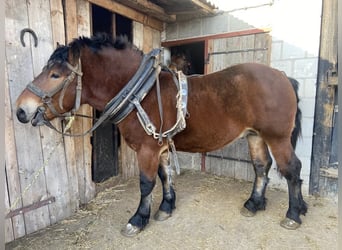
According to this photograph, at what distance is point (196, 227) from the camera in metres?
2.18

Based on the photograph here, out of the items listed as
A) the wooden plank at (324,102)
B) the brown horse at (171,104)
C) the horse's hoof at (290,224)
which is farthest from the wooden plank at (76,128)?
the wooden plank at (324,102)

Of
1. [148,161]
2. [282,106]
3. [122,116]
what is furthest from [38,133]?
[282,106]

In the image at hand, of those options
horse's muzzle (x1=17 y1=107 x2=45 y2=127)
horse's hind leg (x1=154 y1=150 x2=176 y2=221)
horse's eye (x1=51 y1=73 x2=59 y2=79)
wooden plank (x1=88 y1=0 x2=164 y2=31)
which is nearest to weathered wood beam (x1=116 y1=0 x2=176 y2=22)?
wooden plank (x1=88 y1=0 x2=164 y2=31)

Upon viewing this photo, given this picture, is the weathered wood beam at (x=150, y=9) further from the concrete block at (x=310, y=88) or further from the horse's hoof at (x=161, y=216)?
the horse's hoof at (x=161, y=216)

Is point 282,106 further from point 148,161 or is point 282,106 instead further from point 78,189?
point 78,189

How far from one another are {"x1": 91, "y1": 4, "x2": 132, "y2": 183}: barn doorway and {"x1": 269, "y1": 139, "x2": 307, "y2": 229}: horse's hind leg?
6.12ft

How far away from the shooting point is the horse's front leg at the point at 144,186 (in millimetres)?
2021

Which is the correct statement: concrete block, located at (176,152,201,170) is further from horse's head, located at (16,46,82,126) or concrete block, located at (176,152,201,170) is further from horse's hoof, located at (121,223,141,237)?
horse's head, located at (16,46,82,126)

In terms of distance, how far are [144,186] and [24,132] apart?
3.49 feet

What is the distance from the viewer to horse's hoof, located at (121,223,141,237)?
6.72ft

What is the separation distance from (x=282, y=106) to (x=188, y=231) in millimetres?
1349

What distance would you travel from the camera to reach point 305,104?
270 cm

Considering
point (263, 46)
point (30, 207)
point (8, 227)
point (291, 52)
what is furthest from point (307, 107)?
point (8, 227)

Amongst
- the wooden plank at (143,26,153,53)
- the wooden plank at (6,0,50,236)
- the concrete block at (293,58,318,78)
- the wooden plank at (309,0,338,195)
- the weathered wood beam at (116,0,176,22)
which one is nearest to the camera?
the wooden plank at (6,0,50,236)
